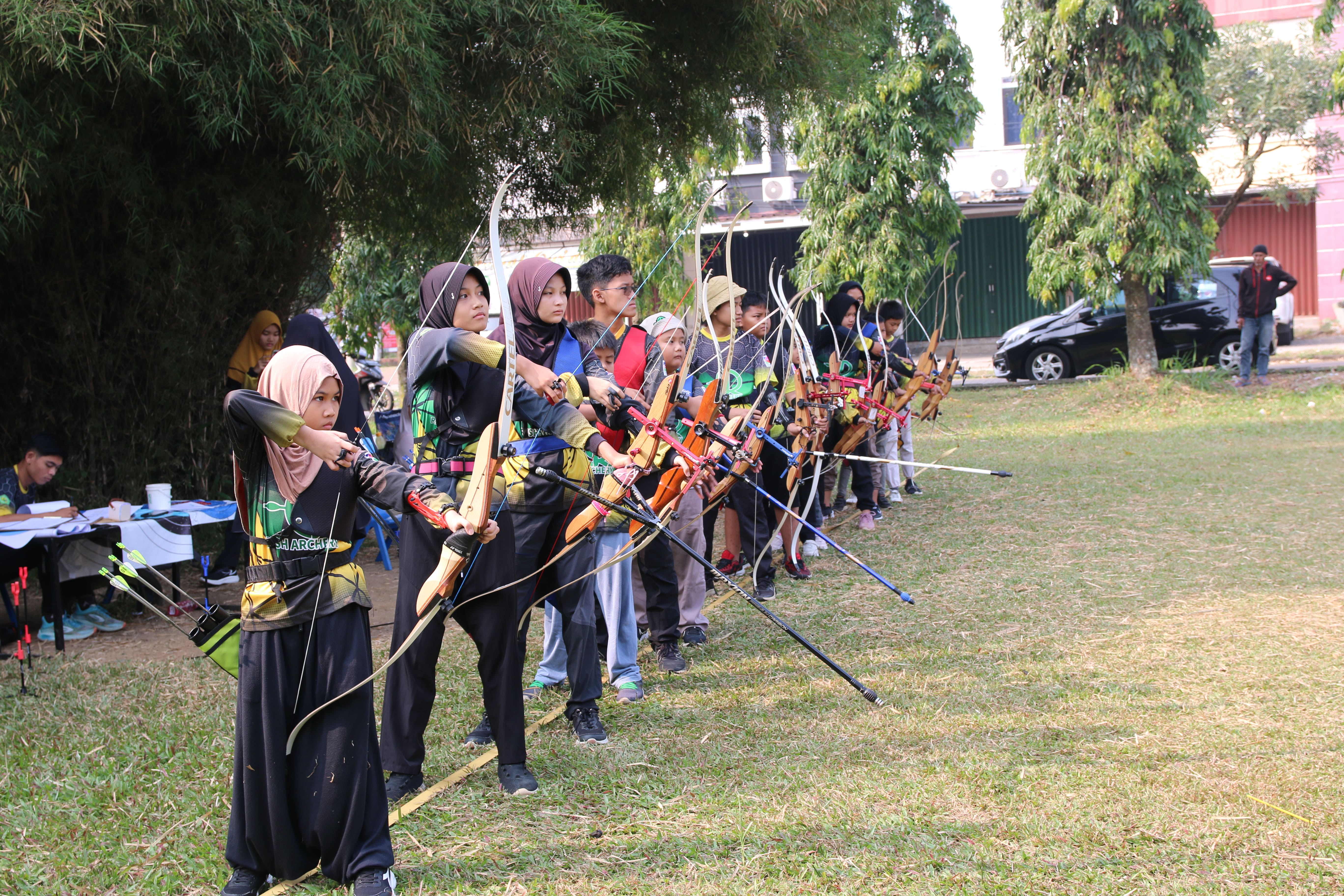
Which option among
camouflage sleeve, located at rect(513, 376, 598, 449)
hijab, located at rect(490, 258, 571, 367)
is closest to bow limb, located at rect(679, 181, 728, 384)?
hijab, located at rect(490, 258, 571, 367)

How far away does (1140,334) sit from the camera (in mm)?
14180

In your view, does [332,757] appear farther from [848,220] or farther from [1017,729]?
[848,220]

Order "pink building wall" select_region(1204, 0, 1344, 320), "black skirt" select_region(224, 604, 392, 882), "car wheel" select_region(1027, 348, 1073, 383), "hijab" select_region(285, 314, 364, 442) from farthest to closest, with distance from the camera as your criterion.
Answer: "pink building wall" select_region(1204, 0, 1344, 320)
"car wheel" select_region(1027, 348, 1073, 383)
"hijab" select_region(285, 314, 364, 442)
"black skirt" select_region(224, 604, 392, 882)

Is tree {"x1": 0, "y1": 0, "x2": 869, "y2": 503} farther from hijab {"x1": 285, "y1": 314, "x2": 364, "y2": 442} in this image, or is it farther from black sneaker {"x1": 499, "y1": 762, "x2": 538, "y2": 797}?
black sneaker {"x1": 499, "y1": 762, "x2": 538, "y2": 797}

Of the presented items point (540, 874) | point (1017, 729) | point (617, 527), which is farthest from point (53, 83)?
point (1017, 729)

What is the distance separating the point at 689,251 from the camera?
46.5 feet

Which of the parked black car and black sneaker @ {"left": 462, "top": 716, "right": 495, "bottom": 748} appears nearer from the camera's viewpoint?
black sneaker @ {"left": 462, "top": 716, "right": 495, "bottom": 748}

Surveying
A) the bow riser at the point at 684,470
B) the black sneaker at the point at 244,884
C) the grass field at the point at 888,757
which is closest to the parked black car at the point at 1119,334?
the grass field at the point at 888,757

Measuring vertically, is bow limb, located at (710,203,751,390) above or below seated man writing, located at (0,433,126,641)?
above

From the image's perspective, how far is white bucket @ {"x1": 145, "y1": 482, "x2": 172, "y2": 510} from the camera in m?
5.57

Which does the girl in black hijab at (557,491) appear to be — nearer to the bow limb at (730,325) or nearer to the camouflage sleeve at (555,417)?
the camouflage sleeve at (555,417)

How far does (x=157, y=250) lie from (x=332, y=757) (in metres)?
4.51

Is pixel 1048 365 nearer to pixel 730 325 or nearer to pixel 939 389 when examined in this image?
pixel 939 389

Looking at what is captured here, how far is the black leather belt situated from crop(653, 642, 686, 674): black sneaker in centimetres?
206
